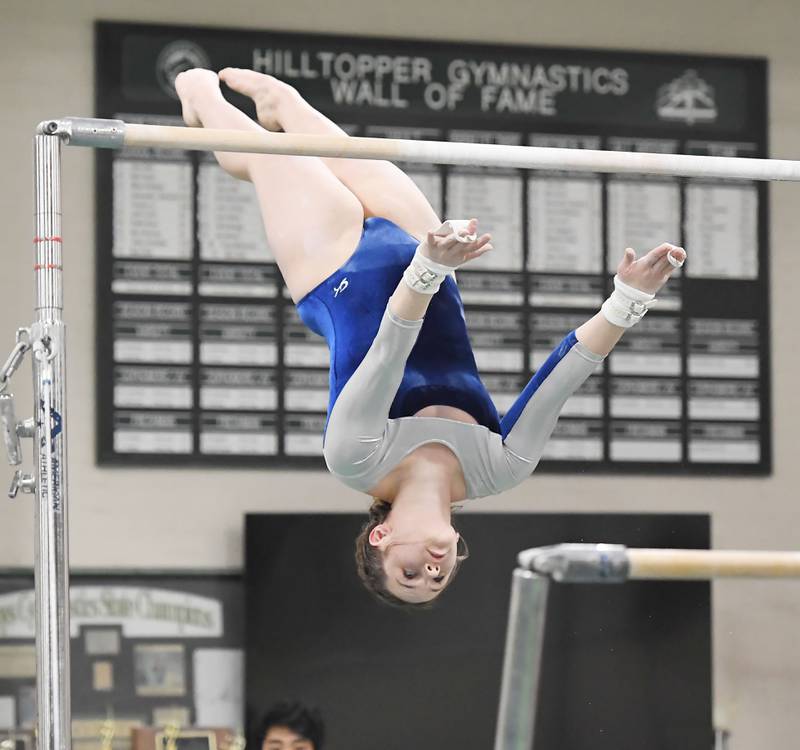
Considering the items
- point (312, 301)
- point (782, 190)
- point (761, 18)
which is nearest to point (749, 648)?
point (782, 190)

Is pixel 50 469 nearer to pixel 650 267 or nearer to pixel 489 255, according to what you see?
pixel 650 267

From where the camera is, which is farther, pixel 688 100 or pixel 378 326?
pixel 688 100

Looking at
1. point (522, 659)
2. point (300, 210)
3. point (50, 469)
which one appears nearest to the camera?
point (522, 659)

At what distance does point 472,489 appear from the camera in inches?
98.4

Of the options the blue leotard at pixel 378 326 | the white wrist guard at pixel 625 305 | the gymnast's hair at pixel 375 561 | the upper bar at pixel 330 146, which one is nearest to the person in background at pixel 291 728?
the gymnast's hair at pixel 375 561

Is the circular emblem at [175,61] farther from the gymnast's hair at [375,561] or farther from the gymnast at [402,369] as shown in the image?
the gymnast's hair at [375,561]

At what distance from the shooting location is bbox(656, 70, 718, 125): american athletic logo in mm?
4309

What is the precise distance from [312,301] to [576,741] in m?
1.89

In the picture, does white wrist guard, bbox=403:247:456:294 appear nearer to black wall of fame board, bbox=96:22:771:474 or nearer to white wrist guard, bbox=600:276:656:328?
white wrist guard, bbox=600:276:656:328

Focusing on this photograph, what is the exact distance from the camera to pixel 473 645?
12.9ft

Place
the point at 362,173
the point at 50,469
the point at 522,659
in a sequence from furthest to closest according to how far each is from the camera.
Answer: the point at 362,173 < the point at 50,469 < the point at 522,659

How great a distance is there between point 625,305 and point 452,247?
1.29ft

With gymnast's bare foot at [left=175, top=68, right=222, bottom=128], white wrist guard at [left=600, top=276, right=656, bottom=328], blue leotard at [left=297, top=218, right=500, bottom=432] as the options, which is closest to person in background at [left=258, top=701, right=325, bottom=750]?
blue leotard at [left=297, top=218, right=500, bottom=432]

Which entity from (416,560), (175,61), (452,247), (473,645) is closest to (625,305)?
(452,247)
